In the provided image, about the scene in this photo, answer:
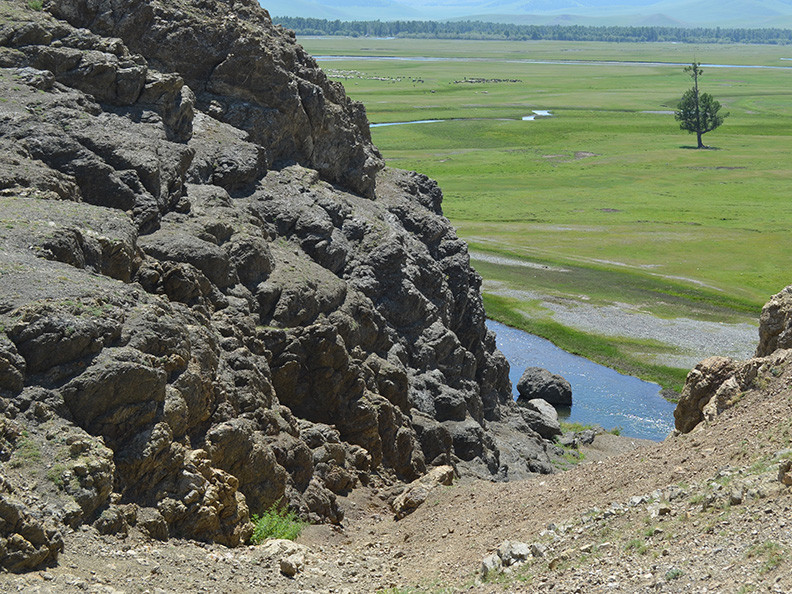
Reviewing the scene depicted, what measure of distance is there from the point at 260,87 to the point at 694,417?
97.6 ft

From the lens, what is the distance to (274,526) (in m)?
29.2

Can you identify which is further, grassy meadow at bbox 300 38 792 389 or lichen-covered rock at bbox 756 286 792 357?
grassy meadow at bbox 300 38 792 389

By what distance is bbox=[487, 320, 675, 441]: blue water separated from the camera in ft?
227

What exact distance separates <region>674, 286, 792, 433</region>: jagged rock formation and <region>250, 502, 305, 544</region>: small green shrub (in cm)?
1428

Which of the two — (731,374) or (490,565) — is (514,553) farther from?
(731,374)

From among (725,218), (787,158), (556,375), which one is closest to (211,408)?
(556,375)

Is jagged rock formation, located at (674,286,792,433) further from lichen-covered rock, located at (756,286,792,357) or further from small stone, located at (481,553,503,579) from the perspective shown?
small stone, located at (481,553,503,579)

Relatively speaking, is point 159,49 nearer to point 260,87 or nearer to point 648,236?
point 260,87

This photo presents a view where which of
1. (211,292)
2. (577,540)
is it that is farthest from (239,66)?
(577,540)

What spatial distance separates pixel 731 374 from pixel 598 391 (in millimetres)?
45196

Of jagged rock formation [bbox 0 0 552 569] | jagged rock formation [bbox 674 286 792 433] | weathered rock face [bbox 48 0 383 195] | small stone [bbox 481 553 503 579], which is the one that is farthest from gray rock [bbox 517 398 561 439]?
small stone [bbox 481 553 503 579]

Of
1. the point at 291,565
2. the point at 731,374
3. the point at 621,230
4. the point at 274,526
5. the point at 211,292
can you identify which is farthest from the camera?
the point at 621,230

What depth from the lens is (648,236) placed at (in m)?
124

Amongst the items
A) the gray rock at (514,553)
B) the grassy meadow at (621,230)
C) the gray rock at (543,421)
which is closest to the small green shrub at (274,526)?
the gray rock at (514,553)
